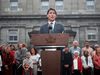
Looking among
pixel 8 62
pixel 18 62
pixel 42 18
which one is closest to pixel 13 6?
pixel 42 18

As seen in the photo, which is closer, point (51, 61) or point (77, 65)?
point (51, 61)

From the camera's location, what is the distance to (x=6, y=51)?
7.55m

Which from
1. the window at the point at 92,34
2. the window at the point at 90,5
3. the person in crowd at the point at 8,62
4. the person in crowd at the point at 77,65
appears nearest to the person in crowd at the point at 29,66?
the person in crowd at the point at 8,62

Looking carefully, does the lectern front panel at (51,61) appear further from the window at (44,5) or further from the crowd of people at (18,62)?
the window at (44,5)

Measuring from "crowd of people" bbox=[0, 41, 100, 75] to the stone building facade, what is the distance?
25.5 ft

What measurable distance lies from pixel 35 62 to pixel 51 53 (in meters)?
3.63

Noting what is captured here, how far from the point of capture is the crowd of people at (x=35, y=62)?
7.17 meters

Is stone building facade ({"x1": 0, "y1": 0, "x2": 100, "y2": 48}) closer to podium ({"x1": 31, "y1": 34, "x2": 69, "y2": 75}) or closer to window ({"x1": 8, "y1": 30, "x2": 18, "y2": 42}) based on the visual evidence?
window ({"x1": 8, "y1": 30, "x2": 18, "y2": 42})

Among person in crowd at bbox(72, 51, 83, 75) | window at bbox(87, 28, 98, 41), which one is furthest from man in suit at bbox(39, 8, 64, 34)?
window at bbox(87, 28, 98, 41)

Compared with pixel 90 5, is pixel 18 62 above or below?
below

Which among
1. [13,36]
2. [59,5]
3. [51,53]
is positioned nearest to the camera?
[51,53]

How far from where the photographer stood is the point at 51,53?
411 centimetres

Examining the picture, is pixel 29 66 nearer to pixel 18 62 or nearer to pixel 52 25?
pixel 18 62

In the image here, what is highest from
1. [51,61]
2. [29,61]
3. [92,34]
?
[92,34]
